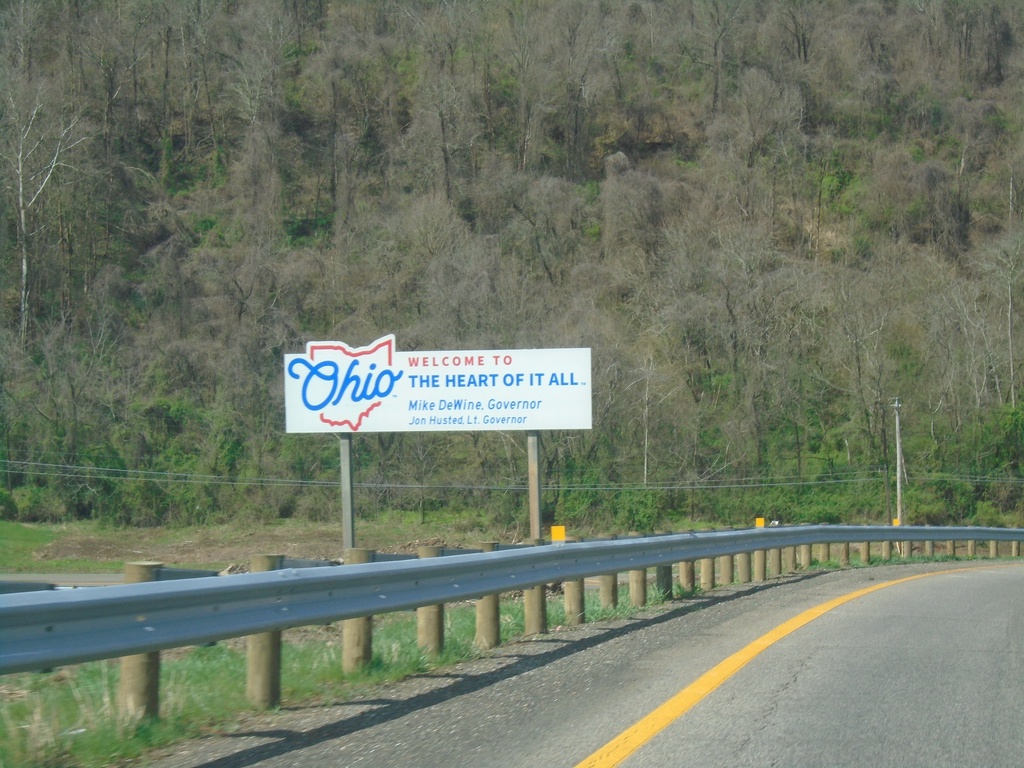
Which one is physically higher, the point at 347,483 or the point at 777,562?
the point at 347,483

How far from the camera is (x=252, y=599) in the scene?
19.7 feet

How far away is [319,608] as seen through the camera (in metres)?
6.52

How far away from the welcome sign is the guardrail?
10.0m

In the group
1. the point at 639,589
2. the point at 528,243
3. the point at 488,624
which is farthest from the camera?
the point at 528,243

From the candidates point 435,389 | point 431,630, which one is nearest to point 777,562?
point 435,389

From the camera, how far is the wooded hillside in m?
43.5

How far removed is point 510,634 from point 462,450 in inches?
1309

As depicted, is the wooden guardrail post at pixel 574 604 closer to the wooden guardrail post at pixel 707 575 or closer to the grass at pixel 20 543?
the wooden guardrail post at pixel 707 575

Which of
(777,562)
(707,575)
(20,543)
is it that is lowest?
(20,543)

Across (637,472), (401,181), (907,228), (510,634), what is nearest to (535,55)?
(401,181)

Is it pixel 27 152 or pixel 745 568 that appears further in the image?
pixel 27 152

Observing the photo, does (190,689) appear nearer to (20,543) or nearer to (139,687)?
(139,687)

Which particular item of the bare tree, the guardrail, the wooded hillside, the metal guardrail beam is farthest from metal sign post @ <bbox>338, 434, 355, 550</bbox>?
the bare tree

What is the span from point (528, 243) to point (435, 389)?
135 feet
